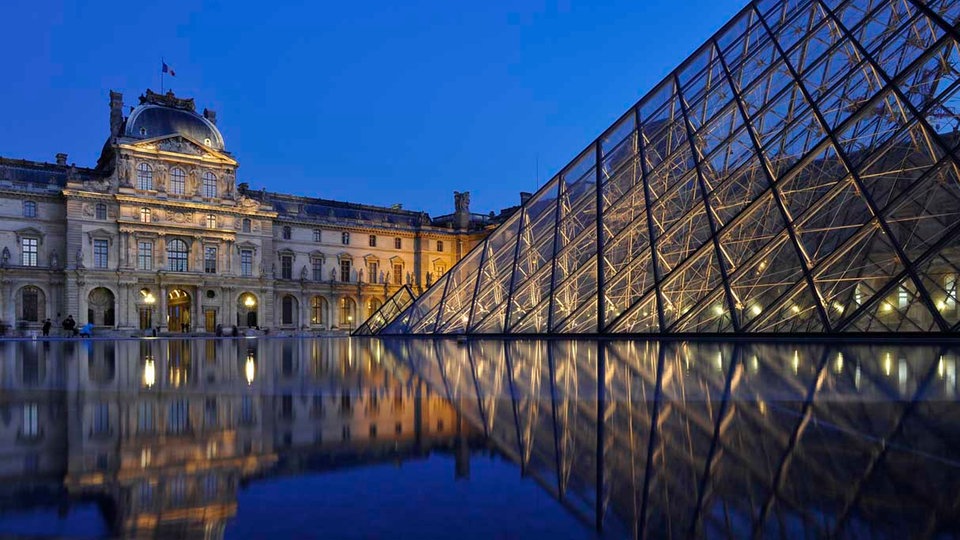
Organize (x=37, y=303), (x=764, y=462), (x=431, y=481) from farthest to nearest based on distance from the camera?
(x=37, y=303)
(x=764, y=462)
(x=431, y=481)

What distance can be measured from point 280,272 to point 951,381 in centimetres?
5605

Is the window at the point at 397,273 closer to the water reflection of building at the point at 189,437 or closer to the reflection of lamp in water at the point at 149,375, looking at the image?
the reflection of lamp in water at the point at 149,375

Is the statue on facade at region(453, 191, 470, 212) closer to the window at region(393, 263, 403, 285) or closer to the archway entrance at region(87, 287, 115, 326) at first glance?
the window at region(393, 263, 403, 285)

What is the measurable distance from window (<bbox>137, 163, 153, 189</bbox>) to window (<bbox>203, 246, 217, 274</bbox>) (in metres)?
6.17

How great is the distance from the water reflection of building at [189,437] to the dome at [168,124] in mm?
47687

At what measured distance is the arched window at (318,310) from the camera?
60.7 meters

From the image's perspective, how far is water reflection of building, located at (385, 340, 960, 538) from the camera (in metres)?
2.56

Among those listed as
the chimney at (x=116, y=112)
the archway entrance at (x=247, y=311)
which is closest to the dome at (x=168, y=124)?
the chimney at (x=116, y=112)

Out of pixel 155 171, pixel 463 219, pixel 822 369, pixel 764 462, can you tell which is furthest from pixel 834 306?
pixel 463 219

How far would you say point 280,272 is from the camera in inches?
2312

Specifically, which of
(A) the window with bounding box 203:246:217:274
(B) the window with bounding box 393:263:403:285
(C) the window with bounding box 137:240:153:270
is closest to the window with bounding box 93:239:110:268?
(C) the window with bounding box 137:240:153:270

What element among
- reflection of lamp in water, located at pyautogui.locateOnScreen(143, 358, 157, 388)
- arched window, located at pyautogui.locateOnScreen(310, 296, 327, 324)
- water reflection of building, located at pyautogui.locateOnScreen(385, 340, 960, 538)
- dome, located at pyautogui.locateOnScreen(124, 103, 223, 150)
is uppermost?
dome, located at pyautogui.locateOnScreen(124, 103, 223, 150)

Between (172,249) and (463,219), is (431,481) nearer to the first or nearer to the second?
(172,249)

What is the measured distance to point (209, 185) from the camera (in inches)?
2092
